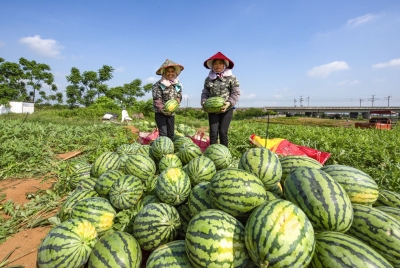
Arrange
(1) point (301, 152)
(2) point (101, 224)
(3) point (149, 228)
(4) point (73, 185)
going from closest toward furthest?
(3) point (149, 228)
(2) point (101, 224)
(4) point (73, 185)
(1) point (301, 152)

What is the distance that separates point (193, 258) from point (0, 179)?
483 cm

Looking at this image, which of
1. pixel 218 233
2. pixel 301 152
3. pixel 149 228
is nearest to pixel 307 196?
pixel 218 233

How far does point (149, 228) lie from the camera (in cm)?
199

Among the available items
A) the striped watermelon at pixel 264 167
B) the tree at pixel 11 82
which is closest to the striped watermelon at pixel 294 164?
the striped watermelon at pixel 264 167

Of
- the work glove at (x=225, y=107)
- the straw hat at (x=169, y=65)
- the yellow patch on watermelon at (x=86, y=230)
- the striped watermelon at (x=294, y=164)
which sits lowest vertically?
the yellow patch on watermelon at (x=86, y=230)

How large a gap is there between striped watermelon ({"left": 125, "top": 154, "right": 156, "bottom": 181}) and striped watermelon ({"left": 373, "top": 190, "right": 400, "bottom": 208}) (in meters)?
2.51

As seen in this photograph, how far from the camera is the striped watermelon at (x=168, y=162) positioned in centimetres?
326

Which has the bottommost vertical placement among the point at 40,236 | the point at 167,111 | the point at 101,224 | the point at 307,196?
the point at 40,236

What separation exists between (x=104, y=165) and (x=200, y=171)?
1.44 meters

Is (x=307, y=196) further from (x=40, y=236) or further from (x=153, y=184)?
(x=40, y=236)

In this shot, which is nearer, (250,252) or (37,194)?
(250,252)

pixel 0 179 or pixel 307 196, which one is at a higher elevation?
pixel 307 196

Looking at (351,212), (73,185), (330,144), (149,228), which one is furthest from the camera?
(330,144)

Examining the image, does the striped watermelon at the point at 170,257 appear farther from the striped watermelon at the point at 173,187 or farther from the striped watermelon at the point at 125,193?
the striped watermelon at the point at 125,193
